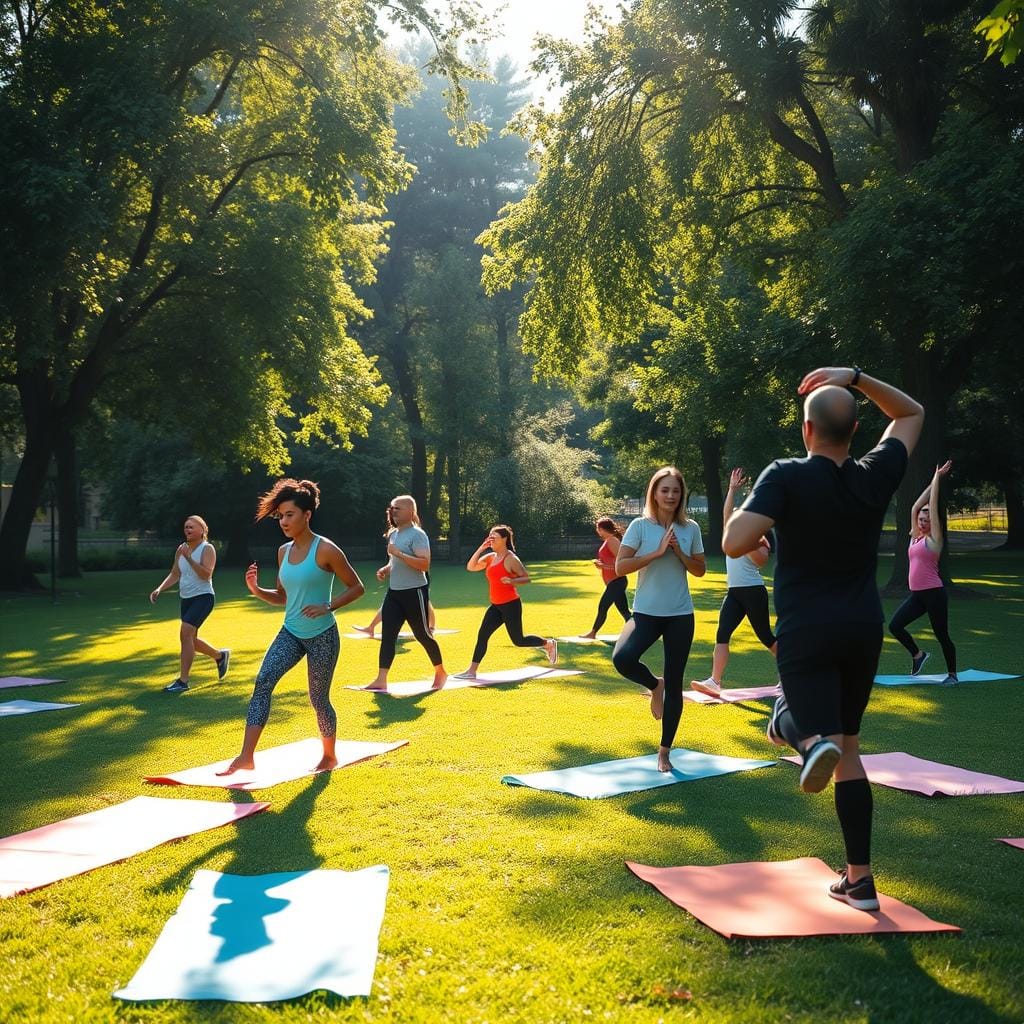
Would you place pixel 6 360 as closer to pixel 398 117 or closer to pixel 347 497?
pixel 347 497

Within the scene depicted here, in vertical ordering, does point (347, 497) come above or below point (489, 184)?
below

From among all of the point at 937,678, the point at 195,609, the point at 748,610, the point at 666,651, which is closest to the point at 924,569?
the point at 937,678

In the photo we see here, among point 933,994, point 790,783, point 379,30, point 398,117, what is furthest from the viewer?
point 398,117

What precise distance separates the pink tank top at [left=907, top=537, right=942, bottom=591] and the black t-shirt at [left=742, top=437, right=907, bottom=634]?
758 cm

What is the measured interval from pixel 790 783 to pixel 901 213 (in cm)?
1546

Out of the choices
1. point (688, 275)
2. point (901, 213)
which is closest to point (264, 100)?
point (688, 275)

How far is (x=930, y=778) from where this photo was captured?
7.13m

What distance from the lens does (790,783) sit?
23.2ft

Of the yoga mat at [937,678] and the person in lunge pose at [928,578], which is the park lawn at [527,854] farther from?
the person in lunge pose at [928,578]

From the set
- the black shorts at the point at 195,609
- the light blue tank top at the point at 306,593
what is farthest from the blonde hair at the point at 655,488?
the black shorts at the point at 195,609

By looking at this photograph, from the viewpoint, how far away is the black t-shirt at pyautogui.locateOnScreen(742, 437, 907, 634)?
444 centimetres

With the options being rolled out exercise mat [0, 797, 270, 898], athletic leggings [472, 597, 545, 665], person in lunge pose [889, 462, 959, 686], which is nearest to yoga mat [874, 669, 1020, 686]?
person in lunge pose [889, 462, 959, 686]

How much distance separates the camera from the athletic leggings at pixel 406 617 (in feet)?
37.4

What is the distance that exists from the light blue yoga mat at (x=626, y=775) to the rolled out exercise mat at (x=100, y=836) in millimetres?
1909
